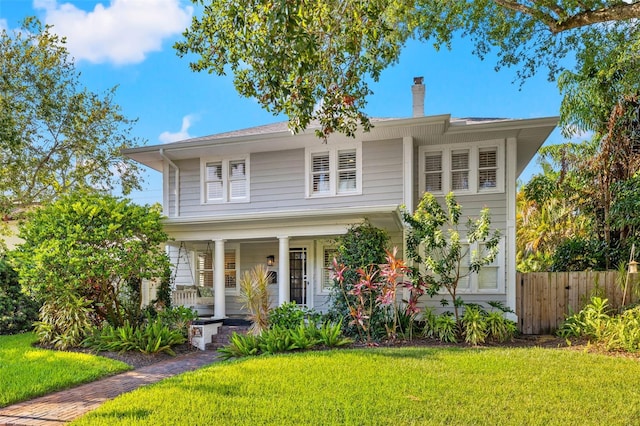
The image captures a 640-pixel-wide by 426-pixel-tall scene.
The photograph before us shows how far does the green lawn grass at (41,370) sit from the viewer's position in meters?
5.76

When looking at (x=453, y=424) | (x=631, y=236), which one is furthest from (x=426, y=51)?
(x=453, y=424)

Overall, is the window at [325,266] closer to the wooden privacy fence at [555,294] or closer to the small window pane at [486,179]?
the small window pane at [486,179]

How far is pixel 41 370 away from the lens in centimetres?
677

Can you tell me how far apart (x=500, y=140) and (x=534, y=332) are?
15.6ft

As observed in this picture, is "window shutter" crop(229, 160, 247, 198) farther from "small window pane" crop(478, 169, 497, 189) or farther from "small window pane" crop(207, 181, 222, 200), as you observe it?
"small window pane" crop(478, 169, 497, 189)

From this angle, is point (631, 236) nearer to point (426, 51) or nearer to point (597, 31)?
point (597, 31)

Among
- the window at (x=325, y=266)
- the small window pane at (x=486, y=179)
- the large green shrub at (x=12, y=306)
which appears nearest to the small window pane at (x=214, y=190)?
the window at (x=325, y=266)

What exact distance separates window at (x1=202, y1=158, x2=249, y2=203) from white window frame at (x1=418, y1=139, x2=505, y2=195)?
16.4 feet

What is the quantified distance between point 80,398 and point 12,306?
740 centimetres

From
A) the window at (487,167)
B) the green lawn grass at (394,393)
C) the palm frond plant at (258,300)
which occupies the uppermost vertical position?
the window at (487,167)

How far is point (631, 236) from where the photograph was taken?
34.5 ft

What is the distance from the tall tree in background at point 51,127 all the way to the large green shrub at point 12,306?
4105mm

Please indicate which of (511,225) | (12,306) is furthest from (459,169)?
(12,306)

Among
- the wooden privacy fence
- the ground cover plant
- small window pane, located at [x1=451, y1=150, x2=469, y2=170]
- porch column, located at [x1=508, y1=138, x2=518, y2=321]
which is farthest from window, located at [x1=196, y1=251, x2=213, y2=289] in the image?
the ground cover plant
